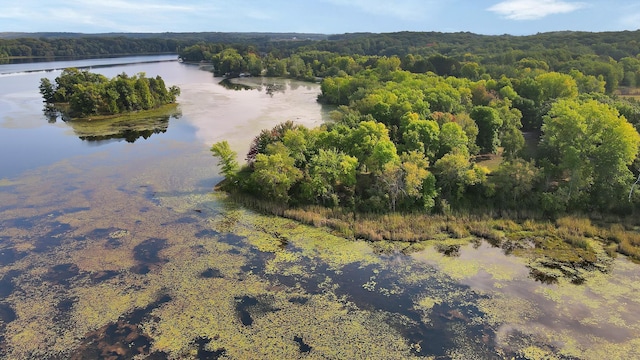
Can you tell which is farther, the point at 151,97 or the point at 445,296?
the point at 151,97

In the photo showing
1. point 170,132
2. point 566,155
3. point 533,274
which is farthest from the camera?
point 170,132

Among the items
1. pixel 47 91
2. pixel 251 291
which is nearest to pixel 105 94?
pixel 47 91

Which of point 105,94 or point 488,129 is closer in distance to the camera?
point 488,129

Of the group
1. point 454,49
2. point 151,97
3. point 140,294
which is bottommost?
point 140,294

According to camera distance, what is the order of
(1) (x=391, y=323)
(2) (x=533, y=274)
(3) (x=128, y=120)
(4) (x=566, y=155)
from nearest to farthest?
1. (1) (x=391, y=323)
2. (2) (x=533, y=274)
3. (4) (x=566, y=155)
4. (3) (x=128, y=120)

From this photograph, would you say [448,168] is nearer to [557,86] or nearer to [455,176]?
[455,176]

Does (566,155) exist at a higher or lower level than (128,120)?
higher

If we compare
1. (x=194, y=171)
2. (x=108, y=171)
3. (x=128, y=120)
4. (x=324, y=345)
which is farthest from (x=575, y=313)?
(x=128, y=120)

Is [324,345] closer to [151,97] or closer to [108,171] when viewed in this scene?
[108,171]

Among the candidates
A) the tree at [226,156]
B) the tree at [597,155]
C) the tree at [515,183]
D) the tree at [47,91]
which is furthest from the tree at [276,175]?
the tree at [47,91]
